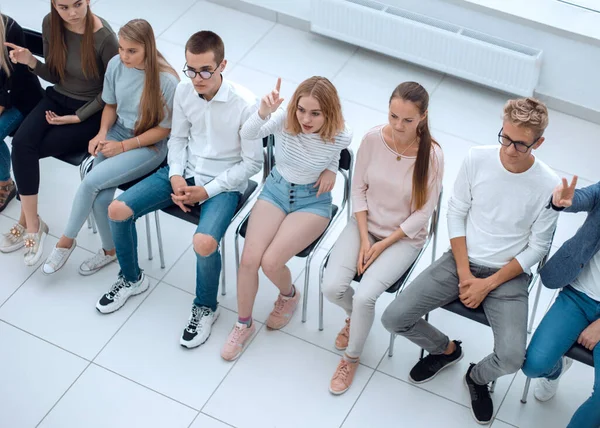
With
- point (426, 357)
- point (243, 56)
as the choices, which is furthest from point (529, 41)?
point (426, 357)

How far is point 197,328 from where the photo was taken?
3.62m

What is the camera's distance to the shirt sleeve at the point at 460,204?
3.20m

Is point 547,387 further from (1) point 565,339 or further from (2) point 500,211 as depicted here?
(2) point 500,211

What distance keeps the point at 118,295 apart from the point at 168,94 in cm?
92

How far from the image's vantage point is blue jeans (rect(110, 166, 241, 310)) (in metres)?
3.45

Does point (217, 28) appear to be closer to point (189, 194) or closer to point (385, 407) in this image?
point (189, 194)

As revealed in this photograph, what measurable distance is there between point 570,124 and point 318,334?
202 centimetres

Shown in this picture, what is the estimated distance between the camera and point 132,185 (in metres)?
3.68

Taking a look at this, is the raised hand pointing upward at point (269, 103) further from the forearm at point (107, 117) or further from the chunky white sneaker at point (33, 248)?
the chunky white sneaker at point (33, 248)

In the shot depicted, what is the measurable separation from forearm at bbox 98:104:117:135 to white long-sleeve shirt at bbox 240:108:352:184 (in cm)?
69

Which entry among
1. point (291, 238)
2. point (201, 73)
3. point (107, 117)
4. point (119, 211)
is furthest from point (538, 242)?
point (107, 117)

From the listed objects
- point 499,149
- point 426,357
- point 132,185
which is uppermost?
point 499,149

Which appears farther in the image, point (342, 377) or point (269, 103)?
point (342, 377)

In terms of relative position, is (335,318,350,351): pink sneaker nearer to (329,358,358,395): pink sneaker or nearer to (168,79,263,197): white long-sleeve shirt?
(329,358,358,395): pink sneaker
